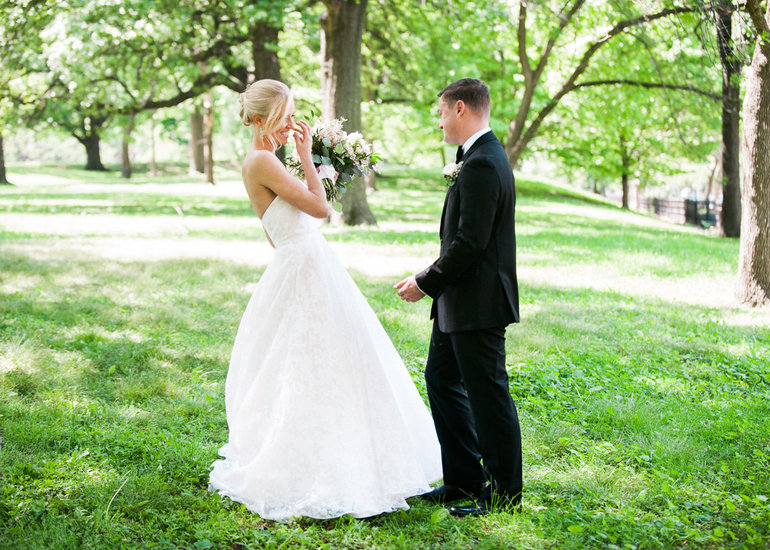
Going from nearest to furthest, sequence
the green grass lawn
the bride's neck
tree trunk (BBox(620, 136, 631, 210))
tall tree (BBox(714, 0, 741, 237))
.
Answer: the green grass lawn < the bride's neck < tall tree (BBox(714, 0, 741, 237)) < tree trunk (BBox(620, 136, 631, 210))

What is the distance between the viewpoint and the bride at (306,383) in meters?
3.79

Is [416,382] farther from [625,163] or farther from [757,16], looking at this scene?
[625,163]

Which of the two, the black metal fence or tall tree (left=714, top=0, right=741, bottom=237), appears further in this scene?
the black metal fence

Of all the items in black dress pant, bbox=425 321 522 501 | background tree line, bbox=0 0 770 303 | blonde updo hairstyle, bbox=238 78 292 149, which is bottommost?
black dress pant, bbox=425 321 522 501

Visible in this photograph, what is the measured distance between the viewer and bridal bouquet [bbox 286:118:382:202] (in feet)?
14.4

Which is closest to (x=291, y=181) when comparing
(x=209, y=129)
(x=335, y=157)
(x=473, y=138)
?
(x=335, y=157)

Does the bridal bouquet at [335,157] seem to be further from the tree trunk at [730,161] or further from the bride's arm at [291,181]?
the tree trunk at [730,161]

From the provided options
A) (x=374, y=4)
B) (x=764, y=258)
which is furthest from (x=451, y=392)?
(x=374, y=4)

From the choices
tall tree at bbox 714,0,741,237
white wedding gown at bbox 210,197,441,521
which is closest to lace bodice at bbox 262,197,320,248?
white wedding gown at bbox 210,197,441,521

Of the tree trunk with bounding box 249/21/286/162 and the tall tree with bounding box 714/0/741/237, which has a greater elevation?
the tree trunk with bounding box 249/21/286/162

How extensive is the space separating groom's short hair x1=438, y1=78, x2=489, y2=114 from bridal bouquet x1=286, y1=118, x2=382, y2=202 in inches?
31.5

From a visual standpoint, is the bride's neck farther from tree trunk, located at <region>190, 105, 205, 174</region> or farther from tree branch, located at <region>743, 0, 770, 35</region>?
tree trunk, located at <region>190, 105, 205, 174</region>

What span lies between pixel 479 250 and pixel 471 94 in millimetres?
903

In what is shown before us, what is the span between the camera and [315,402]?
3.86 meters
